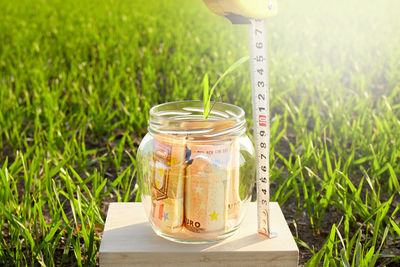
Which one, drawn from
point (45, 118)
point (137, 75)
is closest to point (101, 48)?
point (137, 75)

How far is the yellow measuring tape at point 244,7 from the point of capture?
1.16 metres

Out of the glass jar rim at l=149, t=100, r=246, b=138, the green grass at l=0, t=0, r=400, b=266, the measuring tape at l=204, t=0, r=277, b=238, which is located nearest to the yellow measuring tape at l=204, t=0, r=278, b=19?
the measuring tape at l=204, t=0, r=277, b=238

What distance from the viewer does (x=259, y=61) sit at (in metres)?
1.22

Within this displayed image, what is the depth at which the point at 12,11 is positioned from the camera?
4.84 metres

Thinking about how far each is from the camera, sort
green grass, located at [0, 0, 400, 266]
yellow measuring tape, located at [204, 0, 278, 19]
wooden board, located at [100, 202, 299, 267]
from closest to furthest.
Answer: yellow measuring tape, located at [204, 0, 278, 19] < wooden board, located at [100, 202, 299, 267] < green grass, located at [0, 0, 400, 266]

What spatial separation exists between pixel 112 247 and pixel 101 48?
2320 mm

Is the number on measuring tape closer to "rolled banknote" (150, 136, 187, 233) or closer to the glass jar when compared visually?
the glass jar

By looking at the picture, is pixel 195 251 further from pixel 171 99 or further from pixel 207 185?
pixel 171 99

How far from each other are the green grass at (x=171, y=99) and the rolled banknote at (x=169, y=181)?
263 mm

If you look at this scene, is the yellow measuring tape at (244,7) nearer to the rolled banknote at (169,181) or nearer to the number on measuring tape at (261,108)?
the number on measuring tape at (261,108)

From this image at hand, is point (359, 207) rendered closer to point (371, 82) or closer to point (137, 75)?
point (371, 82)

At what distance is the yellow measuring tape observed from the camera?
1159 mm

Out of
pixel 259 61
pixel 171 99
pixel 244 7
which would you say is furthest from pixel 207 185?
pixel 171 99

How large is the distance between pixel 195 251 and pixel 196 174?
20 centimetres
